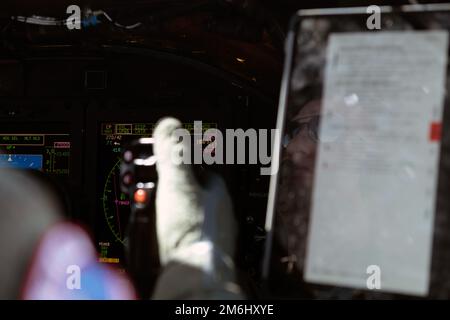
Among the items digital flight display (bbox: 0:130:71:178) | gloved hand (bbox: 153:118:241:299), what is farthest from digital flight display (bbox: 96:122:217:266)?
gloved hand (bbox: 153:118:241:299)

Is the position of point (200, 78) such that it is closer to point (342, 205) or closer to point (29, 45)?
point (29, 45)

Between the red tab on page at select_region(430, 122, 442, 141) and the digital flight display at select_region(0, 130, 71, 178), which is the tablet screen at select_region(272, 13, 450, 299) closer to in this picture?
the red tab on page at select_region(430, 122, 442, 141)

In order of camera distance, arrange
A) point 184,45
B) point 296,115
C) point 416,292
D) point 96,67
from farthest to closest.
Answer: point 96,67 < point 184,45 < point 296,115 < point 416,292

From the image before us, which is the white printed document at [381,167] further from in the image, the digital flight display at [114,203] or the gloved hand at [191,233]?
the digital flight display at [114,203]

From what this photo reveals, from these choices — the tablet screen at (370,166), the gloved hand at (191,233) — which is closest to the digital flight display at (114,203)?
the gloved hand at (191,233)

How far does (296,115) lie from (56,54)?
1.65 m

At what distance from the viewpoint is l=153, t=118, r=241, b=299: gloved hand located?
2.86 ft

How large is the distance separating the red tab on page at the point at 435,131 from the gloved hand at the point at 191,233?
37cm

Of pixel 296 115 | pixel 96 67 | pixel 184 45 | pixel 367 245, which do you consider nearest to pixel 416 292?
pixel 367 245

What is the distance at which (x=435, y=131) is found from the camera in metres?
0.71

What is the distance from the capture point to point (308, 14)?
2.57 feet

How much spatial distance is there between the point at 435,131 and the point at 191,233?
0.44m

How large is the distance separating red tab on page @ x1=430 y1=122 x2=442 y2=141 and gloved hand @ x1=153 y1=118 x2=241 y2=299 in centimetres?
37

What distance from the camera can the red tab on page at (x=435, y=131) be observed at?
0.71 m
